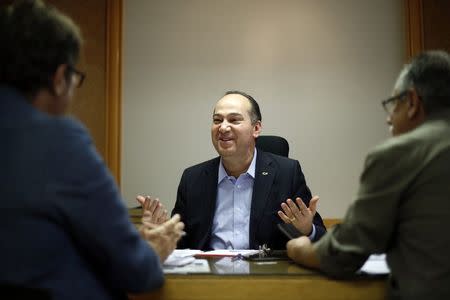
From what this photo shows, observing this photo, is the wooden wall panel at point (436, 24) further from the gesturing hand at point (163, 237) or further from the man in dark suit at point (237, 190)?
the gesturing hand at point (163, 237)

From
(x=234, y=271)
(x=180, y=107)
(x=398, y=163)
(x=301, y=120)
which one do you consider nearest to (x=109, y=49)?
(x=180, y=107)

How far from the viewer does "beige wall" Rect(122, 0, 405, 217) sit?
158 inches

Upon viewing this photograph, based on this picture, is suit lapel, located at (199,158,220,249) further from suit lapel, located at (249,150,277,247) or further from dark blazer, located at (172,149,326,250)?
suit lapel, located at (249,150,277,247)

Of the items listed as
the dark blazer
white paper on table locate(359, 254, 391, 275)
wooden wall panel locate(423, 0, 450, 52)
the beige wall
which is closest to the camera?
white paper on table locate(359, 254, 391, 275)

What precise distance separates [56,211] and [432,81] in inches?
42.0

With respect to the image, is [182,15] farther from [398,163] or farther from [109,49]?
[398,163]

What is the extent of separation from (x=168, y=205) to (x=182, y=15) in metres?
1.63

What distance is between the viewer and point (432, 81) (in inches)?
53.0

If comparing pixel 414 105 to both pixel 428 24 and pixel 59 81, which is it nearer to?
pixel 59 81

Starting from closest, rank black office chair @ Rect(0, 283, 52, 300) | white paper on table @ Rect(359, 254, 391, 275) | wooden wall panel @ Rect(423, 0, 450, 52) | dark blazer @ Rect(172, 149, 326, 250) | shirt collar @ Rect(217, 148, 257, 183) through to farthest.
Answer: black office chair @ Rect(0, 283, 52, 300) → white paper on table @ Rect(359, 254, 391, 275) → dark blazer @ Rect(172, 149, 326, 250) → shirt collar @ Rect(217, 148, 257, 183) → wooden wall panel @ Rect(423, 0, 450, 52)

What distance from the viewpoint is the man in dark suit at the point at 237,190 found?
229cm

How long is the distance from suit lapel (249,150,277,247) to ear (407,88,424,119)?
42.0 inches

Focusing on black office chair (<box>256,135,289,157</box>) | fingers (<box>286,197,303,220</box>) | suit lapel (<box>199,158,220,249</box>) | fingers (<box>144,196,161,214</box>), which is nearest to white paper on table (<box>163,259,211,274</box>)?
fingers (<box>144,196,161,214</box>)

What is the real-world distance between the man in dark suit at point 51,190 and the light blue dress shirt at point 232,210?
3.82 feet
